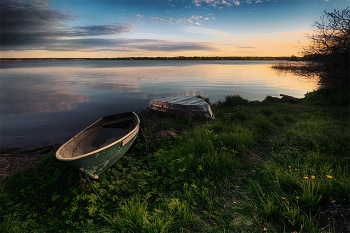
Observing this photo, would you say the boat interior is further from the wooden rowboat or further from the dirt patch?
the dirt patch

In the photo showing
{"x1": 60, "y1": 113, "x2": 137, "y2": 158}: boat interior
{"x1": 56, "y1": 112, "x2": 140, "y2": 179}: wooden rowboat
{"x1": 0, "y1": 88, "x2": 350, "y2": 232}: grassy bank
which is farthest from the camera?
{"x1": 60, "y1": 113, "x2": 137, "y2": 158}: boat interior

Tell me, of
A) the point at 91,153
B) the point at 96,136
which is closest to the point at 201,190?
the point at 91,153

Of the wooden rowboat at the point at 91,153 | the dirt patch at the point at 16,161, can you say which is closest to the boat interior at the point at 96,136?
the wooden rowboat at the point at 91,153

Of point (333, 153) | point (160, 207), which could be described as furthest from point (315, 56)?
point (160, 207)

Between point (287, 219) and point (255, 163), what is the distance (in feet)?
6.65

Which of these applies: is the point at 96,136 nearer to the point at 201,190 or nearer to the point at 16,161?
the point at 16,161

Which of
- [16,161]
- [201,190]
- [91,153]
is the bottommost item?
[16,161]

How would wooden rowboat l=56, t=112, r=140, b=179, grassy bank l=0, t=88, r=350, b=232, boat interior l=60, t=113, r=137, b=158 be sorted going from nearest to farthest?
grassy bank l=0, t=88, r=350, b=232
wooden rowboat l=56, t=112, r=140, b=179
boat interior l=60, t=113, r=137, b=158

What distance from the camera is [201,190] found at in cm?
414

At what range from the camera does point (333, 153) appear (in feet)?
16.5

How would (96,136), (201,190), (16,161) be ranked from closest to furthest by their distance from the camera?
(201,190)
(16,161)
(96,136)

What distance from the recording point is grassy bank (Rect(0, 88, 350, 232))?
10.4ft

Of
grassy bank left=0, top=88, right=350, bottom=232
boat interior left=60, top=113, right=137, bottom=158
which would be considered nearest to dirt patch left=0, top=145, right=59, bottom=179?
grassy bank left=0, top=88, right=350, bottom=232

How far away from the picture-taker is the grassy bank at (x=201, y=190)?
317 centimetres
